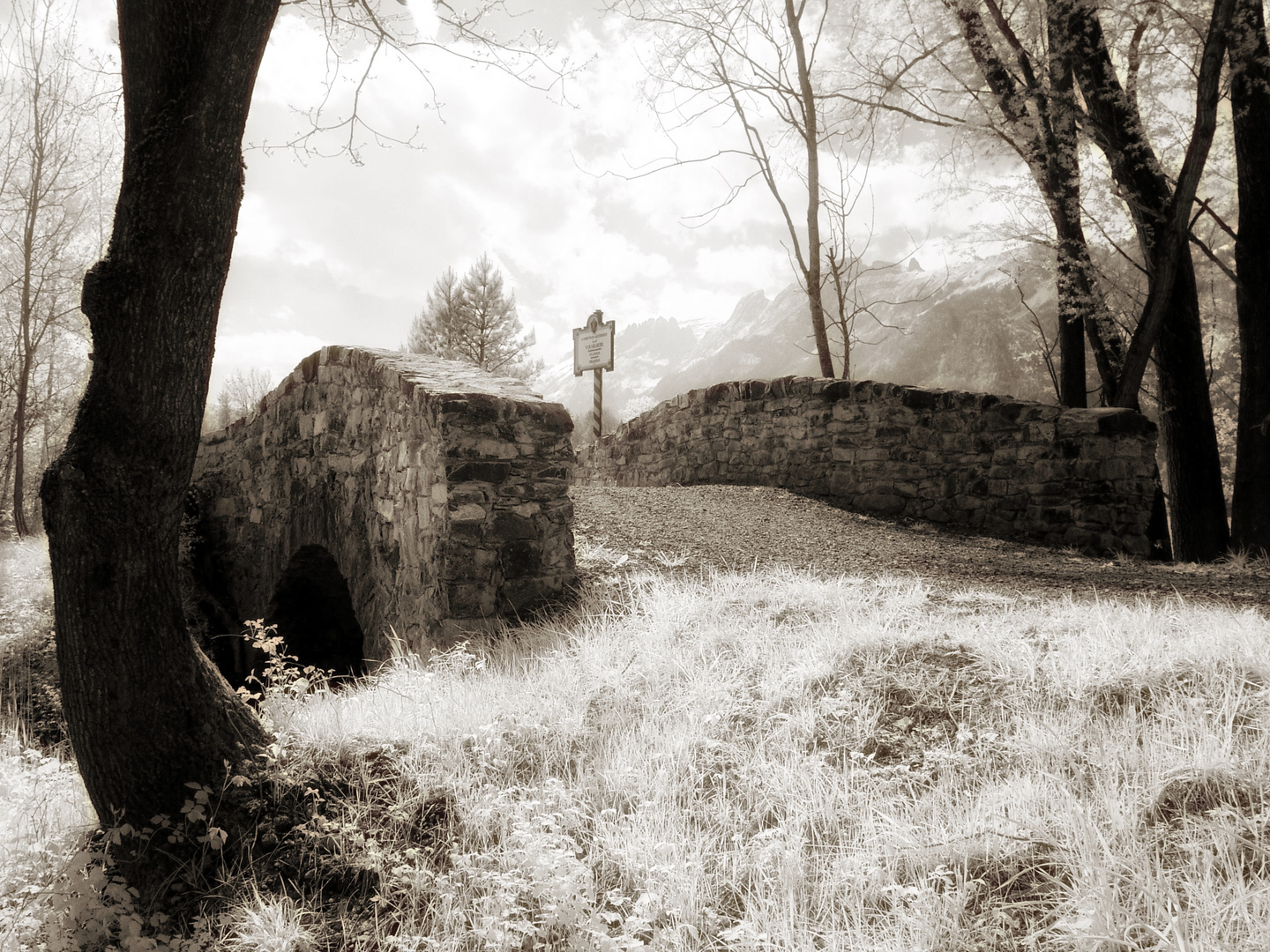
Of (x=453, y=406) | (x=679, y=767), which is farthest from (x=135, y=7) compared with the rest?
(x=679, y=767)

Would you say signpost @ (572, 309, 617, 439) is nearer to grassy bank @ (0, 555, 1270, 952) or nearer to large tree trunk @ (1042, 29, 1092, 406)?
large tree trunk @ (1042, 29, 1092, 406)

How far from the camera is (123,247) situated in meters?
2.35

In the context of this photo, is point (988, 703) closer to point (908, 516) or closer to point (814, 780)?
point (814, 780)

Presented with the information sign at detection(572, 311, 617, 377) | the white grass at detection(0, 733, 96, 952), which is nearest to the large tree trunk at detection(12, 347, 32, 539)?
the information sign at detection(572, 311, 617, 377)

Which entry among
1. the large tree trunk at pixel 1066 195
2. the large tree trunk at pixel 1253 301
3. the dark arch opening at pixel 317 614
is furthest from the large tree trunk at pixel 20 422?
the large tree trunk at pixel 1253 301

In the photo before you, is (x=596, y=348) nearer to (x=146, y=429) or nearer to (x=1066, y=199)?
(x=1066, y=199)

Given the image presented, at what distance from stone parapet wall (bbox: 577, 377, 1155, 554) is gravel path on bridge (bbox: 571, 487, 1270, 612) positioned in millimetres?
470

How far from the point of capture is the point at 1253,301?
7.78 meters

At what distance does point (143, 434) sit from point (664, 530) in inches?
189

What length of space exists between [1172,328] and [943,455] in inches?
105

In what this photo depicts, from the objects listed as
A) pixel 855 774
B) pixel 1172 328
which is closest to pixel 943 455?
pixel 1172 328

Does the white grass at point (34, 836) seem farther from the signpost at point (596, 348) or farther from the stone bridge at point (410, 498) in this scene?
the signpost at point (596, 348)

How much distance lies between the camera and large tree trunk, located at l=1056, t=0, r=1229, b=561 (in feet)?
25.3

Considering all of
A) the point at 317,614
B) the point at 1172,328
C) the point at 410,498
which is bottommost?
the point at 317,614
